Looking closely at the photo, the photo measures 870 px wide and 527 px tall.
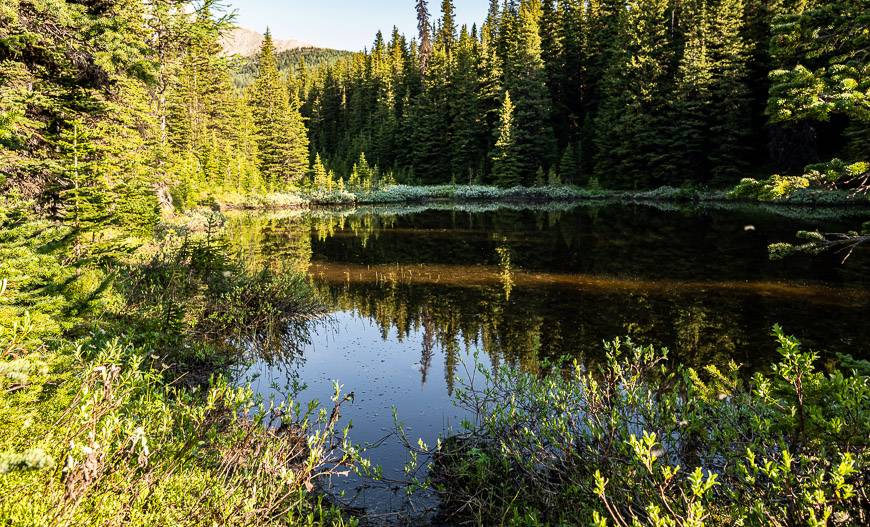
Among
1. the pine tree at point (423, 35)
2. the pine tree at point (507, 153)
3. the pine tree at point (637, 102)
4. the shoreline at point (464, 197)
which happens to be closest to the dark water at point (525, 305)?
the shoreline at point (464, 197)

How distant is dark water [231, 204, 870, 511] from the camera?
7191 mm

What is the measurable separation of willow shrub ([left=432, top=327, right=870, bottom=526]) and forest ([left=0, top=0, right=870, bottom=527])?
29 mm

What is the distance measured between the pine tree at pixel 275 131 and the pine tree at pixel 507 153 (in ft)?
74.2

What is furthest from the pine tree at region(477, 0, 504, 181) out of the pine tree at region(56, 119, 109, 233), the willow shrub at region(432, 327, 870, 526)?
the willow shrub at region(432, 327, 870, 526)

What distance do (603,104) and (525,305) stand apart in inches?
1639

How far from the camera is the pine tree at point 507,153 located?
4681 cm

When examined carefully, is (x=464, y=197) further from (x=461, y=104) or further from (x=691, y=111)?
(x=691, y=111)

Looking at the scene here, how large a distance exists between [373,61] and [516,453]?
3054 inches

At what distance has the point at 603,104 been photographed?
153 feet

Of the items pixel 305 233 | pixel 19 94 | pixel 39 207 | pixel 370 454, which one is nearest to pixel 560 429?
pixel 370 454

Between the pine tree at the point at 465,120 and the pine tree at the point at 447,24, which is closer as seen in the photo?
the pine tree at the point at 465,120

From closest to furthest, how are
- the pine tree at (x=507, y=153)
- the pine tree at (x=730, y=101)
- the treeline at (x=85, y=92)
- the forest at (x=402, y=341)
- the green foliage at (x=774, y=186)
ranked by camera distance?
the forest at (x=402, y=341), the green foliage at (x=774, y=186), the treeline at (x=85, y=92), the pine tree at (x=730, y=101), the pine tree at (x=507, y=153)

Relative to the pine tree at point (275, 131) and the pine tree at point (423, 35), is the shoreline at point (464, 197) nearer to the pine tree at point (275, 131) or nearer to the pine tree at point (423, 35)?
the pine tree at point (275, 131)

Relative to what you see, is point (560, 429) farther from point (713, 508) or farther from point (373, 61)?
point (373, 61)
